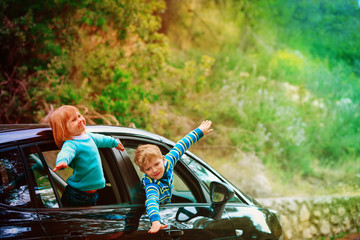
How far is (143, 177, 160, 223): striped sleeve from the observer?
2445 millimetres

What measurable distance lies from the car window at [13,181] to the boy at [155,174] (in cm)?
71

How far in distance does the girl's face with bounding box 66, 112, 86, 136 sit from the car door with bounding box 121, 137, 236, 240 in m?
0.48

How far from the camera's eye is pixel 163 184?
9.02 ft

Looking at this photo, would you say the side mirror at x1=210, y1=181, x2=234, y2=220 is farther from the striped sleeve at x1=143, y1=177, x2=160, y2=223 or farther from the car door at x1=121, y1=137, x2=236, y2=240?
the striped sleeve at x1=143, y1=177, x2=160, y2=223

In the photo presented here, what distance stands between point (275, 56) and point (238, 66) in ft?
3.96

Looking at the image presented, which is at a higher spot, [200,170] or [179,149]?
[179,149]

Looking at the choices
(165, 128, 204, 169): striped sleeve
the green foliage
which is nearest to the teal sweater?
(165, 128, 204, 169): striped sleeve

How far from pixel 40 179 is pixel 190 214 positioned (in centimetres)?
109

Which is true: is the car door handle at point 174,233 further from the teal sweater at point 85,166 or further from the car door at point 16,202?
the car door at point 16,202

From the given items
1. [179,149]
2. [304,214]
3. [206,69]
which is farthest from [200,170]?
[206,69]

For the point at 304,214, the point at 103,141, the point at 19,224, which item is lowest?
the point at 304,214

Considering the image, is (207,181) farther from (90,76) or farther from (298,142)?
(298,142)

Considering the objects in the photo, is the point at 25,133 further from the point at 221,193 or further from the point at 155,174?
the point at 221,193

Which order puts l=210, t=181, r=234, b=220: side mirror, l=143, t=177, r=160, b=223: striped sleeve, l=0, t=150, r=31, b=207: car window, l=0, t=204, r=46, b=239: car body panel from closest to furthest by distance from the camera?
l=0, t=204, r=46, b=239: car body panel
l=0, t=150, r=31, b=207: car window
l=143, t=177, r=160, b=223: striped sleeve
l=210, t=181, r=234, b=220: side mirror
